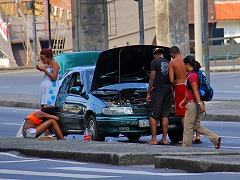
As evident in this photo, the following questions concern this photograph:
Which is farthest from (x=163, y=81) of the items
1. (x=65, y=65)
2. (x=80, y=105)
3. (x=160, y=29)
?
(x=160, y=29)

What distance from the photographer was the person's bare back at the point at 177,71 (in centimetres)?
1833

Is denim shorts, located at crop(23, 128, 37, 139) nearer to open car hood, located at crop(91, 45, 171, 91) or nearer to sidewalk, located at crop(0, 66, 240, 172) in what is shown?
sidewalk, located at crop(0, 66, 240, 172)

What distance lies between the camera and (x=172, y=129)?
734 inches

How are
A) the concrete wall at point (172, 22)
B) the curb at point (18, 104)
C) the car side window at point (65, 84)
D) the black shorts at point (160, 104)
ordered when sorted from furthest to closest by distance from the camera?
the concrete wall at point (172, 22) < the curb at point (18, 104) < the car side window at point (65, 84) < the black shorts at point (160, 104)

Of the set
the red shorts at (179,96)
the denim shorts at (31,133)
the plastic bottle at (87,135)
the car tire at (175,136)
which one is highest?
the red shorts at (179,96)

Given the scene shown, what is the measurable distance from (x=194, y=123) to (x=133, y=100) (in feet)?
5.83

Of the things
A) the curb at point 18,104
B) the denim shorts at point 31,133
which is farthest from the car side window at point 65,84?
the curb at point 18,104

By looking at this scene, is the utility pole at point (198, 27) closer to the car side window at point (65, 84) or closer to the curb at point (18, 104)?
the curb at point (18, 104)

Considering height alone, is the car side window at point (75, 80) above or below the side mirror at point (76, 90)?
above

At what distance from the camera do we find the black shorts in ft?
59.5

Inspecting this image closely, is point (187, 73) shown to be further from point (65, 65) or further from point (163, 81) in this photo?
point (65, 65)

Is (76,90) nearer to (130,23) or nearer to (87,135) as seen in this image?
(87,135)

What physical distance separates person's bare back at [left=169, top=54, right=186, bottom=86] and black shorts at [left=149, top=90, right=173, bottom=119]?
270mm

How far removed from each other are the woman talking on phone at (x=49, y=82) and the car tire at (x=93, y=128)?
2.57 ft
